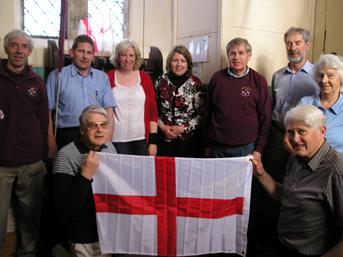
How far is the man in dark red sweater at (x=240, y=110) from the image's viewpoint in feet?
8.40

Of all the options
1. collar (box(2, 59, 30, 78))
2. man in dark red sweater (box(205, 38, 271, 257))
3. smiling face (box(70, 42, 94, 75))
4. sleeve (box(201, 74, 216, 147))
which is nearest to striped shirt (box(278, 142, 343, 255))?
man in dark red sweater (box(205, 38, 271, 257))

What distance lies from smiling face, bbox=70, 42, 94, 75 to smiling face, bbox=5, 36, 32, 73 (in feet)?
1.06

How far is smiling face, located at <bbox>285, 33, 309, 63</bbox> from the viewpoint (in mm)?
2604

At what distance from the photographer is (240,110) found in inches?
101

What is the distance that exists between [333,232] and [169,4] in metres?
2.72

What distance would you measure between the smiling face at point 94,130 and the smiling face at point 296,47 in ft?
4.77

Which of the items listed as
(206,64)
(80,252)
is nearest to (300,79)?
(206,64)

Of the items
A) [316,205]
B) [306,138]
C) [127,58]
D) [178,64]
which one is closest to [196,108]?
[178,64]

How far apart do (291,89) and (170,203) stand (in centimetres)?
126

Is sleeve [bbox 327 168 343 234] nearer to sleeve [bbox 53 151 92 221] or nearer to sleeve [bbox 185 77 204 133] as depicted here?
sleeve [bbox 53 151 92 221]

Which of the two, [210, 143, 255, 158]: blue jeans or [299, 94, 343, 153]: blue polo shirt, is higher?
[299, 94, 343, 153]: blue polo shirt

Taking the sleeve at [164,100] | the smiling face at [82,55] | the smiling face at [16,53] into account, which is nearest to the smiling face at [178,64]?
the sleeve at [164,100]

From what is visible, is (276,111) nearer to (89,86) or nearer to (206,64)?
(206,64)

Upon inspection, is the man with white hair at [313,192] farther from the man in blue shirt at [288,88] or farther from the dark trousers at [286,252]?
the man in blue shirt at [288,88]
